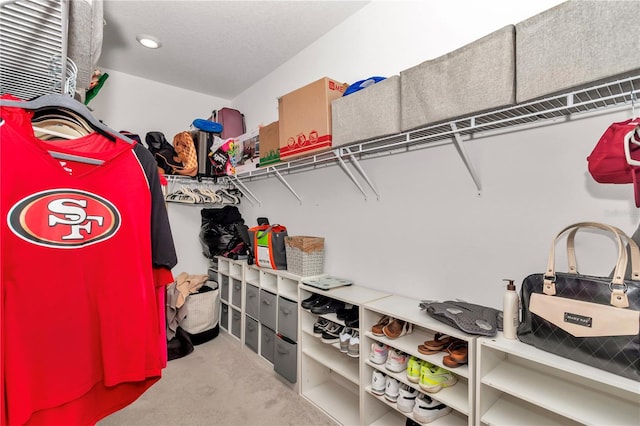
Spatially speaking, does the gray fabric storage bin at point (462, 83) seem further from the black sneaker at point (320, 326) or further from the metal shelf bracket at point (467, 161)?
the black sneaker at point (320, 326)

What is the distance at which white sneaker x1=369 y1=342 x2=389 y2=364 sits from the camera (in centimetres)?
169

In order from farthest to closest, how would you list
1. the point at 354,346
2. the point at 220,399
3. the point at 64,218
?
the point at 220,399
the point at 354,346
the point at 64,218

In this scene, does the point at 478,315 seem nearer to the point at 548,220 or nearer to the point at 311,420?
the point at 548,220

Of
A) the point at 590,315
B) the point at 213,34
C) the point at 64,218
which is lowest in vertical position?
the point at 590,315

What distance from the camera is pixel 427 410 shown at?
147 centimetres

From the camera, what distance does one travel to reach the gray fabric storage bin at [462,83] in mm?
1174

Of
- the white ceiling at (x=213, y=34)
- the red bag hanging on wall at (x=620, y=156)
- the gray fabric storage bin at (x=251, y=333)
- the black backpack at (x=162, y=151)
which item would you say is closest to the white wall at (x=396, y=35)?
the white ceiling at (x=213, y=34)

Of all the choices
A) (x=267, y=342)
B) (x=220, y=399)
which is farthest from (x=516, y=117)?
(x=220, y=399)

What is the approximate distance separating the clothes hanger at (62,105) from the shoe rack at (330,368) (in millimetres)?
1434

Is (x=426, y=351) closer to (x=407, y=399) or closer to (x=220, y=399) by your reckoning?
(x=407, y=399)

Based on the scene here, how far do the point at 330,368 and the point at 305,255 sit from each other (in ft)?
2.59

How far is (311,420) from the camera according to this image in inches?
75.0

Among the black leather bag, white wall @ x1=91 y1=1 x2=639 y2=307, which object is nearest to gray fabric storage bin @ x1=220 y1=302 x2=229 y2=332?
white wall @ x1=91 y1=1 x2=639 y2=307

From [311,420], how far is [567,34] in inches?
89.9
